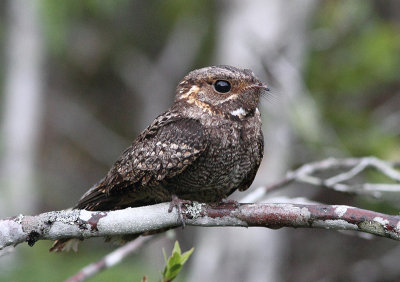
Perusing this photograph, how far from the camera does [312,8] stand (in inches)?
285

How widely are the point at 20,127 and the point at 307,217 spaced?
4.94 metres

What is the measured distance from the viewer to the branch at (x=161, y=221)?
232cm

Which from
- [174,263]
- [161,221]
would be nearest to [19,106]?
[161,221]

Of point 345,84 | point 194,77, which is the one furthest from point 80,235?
point 345,84

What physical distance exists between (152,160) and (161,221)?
542 millimetres

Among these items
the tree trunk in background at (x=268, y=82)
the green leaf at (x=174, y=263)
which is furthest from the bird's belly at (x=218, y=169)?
the tree trunk in background at (x=268, y=82)

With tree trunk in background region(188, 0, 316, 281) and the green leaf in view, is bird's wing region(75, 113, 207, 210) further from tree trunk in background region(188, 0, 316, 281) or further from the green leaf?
tree trunk in background region(188, 0, 316, 281)

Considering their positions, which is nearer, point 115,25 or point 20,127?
point 20,127

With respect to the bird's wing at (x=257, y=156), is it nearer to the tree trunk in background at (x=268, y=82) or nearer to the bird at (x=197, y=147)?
the bird at (x=197, y=147)

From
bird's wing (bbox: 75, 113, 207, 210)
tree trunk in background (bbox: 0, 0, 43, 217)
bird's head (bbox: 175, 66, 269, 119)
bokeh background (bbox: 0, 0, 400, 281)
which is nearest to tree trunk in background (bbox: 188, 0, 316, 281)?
bokeh background (bbox: 0, 0, 400, 281)

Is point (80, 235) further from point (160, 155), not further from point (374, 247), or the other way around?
point (374, 247)

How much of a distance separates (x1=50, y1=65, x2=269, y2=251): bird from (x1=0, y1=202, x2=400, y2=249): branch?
480 mm

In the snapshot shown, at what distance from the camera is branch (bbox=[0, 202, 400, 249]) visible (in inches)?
91.4

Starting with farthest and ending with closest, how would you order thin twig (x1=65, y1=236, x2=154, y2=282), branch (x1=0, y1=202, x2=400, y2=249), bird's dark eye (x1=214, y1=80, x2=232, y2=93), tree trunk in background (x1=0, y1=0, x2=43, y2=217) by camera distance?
tree trunk in background (x1=0, y1=0, x2=43, y2=217), thin twig (x1=65, y1=236, x2=154, y2=282), bird's dark eye (x1=214, y1=80, x2=232, y2=93), branch (x1=0, y1=202, x2=400, y2=249)
